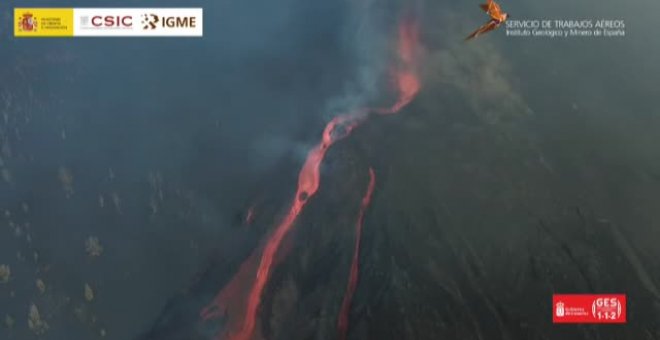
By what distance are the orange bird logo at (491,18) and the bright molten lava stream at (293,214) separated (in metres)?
0.97

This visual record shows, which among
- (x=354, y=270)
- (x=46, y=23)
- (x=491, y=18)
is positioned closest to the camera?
(x=46, y=23)

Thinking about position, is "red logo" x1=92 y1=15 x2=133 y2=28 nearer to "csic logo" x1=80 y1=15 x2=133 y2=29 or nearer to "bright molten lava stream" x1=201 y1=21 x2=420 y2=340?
"csic logo" x1=80 y1=15 x2=133 y2=29

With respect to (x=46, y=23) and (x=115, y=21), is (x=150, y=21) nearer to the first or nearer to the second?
(x=115, y=21)

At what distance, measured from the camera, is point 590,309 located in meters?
8.66

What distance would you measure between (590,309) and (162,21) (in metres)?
7.53

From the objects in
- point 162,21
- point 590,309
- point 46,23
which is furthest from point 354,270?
point 46,23

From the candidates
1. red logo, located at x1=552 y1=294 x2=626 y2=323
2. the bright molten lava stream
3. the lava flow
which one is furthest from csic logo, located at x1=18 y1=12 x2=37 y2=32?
red logo, located at x1=552 y1=294 x2=626 y2=323

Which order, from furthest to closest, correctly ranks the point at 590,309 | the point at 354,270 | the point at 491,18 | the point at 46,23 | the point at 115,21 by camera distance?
1. the point at 354,270
2. the point at 491,18
3. the point at 46,23
4. the point at 115,21
5. the point at 590,309

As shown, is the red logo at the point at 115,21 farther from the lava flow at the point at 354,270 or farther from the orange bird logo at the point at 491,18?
the orange bird logo at the point at 491,18

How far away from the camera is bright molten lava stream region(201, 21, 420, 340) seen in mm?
9086

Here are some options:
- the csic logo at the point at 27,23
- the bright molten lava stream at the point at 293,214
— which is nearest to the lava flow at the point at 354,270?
the bright molten lava stream at the point at 293,214

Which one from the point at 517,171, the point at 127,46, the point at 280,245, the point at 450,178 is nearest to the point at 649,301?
the point at 517,171

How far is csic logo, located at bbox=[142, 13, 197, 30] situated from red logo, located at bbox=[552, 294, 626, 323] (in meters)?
6.88

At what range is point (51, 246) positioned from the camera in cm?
929
